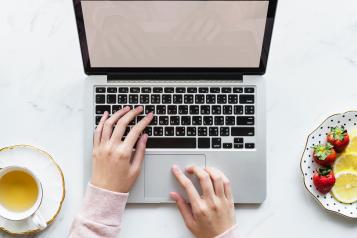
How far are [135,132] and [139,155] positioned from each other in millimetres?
44

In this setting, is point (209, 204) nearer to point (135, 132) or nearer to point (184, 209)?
point (184, 209)

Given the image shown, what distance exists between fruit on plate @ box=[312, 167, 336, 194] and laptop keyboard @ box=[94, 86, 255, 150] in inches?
5.3

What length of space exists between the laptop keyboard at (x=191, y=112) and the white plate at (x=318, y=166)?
0.37 ft

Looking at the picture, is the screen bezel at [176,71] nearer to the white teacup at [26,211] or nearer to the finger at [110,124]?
the finger at [110,124]

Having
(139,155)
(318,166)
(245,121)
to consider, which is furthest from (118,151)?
(318,166)

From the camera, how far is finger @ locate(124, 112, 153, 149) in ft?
3.14

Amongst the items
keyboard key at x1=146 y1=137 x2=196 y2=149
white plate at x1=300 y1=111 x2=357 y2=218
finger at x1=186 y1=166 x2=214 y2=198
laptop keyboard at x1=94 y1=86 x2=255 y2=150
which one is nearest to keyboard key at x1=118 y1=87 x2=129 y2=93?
laptop keyboard at x1=94 y1=86 x2=255 y2=150

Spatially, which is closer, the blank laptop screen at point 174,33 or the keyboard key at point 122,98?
the blank laptop screen at point 174,33

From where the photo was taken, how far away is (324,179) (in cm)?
96

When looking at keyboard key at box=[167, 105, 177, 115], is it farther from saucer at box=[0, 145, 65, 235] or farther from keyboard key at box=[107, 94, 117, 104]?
saucer at box=[0, 145, 65, 235]

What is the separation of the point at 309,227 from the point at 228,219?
0.56ft

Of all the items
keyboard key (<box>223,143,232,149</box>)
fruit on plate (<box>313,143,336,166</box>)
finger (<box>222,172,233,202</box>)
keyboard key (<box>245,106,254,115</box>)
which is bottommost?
finger (<box>222,172,233,202</box>)

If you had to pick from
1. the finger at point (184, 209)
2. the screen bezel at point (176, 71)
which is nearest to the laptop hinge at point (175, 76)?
the screen bezel at point (176, 71)

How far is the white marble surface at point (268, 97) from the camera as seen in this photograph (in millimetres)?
995
